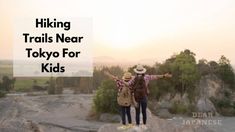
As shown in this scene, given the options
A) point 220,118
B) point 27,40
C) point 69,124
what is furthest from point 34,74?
point 220,118

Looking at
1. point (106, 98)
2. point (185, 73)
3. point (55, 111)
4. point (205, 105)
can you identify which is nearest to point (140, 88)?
point (106, 98)

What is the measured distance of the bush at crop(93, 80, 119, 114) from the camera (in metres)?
6.68

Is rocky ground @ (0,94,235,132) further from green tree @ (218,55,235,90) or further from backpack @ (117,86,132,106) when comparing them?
backpack @ (117,86,132,106)

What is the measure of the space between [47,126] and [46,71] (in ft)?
6.64

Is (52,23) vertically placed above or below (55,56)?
above

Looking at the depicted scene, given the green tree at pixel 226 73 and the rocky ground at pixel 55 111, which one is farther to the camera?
the green tree at pixel 226 73

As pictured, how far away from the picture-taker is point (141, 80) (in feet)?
12.3

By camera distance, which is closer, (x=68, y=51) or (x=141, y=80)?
(x=141, y=80)

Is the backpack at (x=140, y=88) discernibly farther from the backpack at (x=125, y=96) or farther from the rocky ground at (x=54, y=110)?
the rocky ground at (x=54, y=110)

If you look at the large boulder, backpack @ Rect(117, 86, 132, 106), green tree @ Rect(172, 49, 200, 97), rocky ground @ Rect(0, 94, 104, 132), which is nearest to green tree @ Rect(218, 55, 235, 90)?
green tree @ Rect(172, 49, 200, 97)

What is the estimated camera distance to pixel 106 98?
6.74 meters

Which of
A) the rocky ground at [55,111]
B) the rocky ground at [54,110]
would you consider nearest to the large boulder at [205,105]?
the rocky ground at [55,111]

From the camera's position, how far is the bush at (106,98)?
21.9 feet

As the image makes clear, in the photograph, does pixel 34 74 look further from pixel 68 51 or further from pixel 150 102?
pixel 150 102
